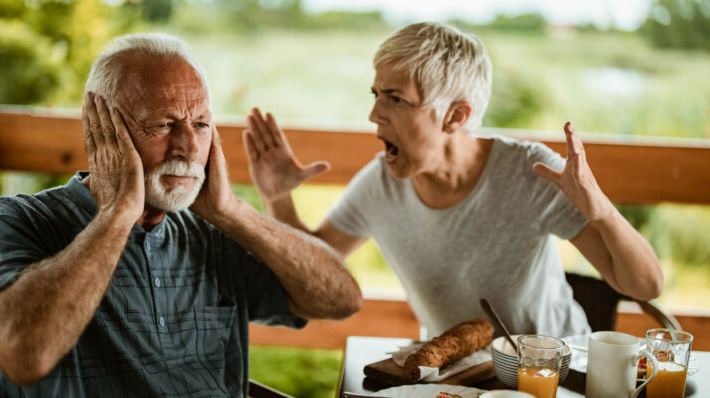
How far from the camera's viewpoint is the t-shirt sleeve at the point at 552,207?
198 centimetres

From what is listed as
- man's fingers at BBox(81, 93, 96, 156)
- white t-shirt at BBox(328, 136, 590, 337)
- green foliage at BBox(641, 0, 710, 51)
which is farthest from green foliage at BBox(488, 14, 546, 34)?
man's fingers at BBox(81, 93, 96, 156)

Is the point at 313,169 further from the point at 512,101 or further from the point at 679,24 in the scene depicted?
the point at 679,24

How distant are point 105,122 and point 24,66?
2.16 m

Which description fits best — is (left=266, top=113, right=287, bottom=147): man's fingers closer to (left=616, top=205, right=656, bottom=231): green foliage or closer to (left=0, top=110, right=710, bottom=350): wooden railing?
(left=0, top=110, right=710, bottom=350): wooden railing

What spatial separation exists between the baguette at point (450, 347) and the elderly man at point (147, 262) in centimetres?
39

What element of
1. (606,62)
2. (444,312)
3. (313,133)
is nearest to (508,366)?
(444,312)

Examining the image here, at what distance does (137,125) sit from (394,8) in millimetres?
2534

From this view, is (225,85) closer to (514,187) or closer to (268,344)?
(268,344)

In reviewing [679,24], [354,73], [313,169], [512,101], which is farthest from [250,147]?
[679,24]

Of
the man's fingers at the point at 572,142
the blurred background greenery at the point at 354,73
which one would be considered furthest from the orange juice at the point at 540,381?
the blurred background greenery at the point at 354,73

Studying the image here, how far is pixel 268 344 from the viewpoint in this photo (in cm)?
289

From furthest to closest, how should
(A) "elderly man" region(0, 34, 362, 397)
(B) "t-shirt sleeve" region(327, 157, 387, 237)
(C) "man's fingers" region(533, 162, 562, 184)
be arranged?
(B) "t-shirt sleeve" region(327, 157, 387, 237), (C) "man's fingers" region(533, 162, 562, 184), (A) "elderly man" region(0, 34, 362, 397)

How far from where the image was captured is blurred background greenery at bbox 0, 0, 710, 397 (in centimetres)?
352

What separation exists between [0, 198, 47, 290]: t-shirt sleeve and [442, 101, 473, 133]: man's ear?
1.14 meters
